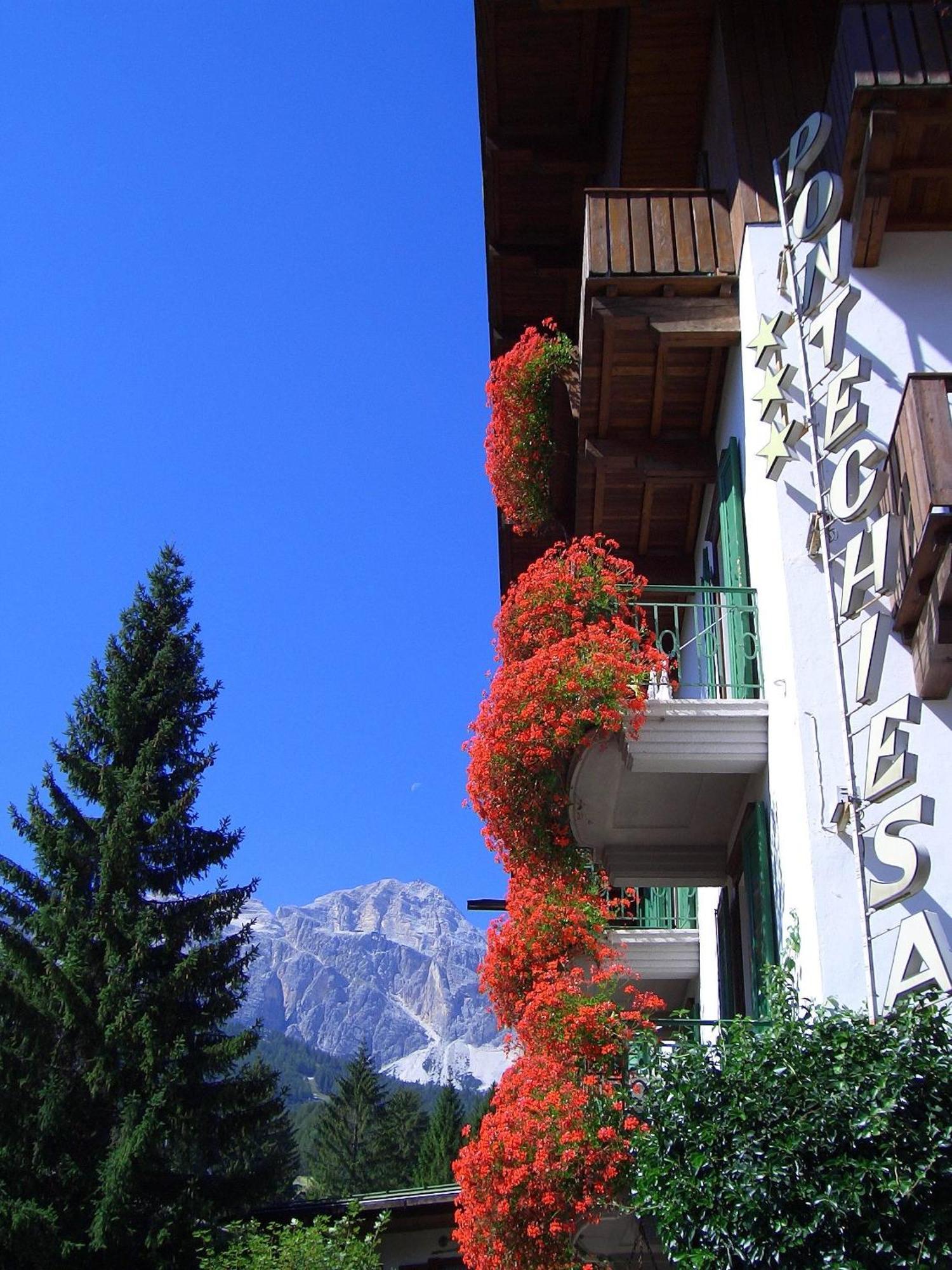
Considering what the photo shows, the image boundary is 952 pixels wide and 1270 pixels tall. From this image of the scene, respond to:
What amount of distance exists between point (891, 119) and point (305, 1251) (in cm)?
1036

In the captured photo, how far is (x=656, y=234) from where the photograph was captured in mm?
11695

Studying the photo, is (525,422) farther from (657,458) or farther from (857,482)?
(857,482)

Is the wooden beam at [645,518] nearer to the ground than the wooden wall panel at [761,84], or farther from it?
nearer to the ground

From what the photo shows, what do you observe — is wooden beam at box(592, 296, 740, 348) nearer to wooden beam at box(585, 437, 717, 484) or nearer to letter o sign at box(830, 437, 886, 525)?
wooden beam at box(585, 437, 717, 484)

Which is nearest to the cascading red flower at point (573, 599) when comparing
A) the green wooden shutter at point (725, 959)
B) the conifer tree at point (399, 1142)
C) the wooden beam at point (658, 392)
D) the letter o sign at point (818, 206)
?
the wooden beam at point (658, 392)

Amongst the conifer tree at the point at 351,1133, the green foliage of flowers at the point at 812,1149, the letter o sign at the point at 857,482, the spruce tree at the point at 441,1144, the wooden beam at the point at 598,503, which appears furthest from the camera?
the conifer tree at the point at 351,1133

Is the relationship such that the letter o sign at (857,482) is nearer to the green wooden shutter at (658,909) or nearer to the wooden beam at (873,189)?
the wooden beam at (873,189)

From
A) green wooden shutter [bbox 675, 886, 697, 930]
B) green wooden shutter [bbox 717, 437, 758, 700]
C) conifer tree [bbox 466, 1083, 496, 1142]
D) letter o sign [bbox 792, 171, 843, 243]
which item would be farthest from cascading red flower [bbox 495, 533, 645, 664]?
green wooden shutter [bbox 675, 886, 697, 930]

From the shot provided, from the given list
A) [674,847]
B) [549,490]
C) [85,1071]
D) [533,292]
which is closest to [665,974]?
[674,847]

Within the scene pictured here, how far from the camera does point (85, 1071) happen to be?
15352 millimetres

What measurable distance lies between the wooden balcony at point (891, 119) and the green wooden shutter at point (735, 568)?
2.13m

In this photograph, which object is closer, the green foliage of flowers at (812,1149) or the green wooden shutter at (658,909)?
the green foliage of flowers at (812,1149)

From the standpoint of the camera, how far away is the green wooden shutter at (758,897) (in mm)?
9320

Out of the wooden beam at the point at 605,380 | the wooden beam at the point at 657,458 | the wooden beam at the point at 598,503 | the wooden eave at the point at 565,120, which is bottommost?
the wooden beam at the point at 657,458
